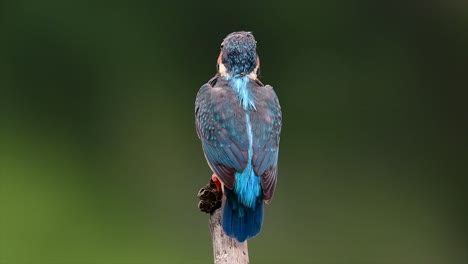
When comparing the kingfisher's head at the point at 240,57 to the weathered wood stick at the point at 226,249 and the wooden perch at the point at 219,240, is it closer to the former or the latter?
the wooden perch at the point at 219,240

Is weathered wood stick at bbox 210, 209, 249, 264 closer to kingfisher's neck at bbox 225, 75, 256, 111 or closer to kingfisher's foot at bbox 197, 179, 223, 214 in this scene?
kingfisher's foot at bbox 197, 179, 223, 214

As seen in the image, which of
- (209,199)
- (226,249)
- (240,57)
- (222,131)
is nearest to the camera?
(226,249)

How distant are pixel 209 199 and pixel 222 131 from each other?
0.25 metres

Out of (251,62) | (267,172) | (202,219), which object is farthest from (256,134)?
(202,219)

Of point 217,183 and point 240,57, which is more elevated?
point 240,57

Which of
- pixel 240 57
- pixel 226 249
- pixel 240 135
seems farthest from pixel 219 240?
pixel 240 57

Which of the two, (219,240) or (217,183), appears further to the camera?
(217,183)

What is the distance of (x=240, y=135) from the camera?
2.84 m

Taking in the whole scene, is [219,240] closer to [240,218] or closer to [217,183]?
[240,218]

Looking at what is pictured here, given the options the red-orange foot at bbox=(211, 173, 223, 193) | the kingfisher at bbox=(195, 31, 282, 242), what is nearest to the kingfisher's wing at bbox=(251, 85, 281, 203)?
the kingfisher at bbox=(195, 31, 282, 242)

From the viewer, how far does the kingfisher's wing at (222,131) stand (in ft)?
9.07

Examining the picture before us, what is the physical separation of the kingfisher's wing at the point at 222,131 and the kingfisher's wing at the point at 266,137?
41mm

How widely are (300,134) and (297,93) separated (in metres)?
0.23

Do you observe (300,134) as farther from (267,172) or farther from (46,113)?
(267,172)
